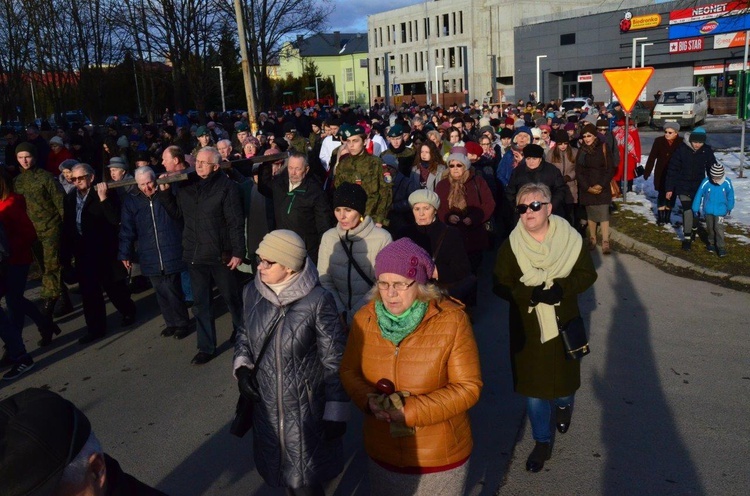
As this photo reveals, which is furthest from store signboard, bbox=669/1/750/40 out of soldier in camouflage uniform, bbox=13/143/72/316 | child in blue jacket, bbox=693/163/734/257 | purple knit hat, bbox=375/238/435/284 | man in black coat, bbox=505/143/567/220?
purple knit hat, bbox=375/238/435/284

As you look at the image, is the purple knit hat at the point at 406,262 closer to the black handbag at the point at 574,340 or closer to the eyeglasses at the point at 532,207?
the eyeglasses at the point at 532,207

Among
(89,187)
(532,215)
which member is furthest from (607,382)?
(89,187)

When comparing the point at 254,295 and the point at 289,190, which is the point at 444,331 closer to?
the point at 254,295

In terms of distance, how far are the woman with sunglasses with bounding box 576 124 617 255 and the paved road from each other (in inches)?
84.2

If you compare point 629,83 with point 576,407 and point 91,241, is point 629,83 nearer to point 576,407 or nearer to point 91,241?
point 576,407

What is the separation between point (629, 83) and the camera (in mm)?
12578

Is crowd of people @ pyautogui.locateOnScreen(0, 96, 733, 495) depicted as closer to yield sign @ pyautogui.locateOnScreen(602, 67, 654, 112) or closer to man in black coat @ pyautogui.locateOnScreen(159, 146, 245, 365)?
man in black coat @ pyautogui.locateOnScreen(159, 146, 245, 365)

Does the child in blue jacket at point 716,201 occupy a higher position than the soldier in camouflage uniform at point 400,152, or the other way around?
the soldier in camouflage uniform at point 400,152

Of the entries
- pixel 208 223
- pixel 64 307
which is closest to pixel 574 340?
pixel 208 223

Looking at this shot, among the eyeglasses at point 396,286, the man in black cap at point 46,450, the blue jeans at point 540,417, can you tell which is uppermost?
the man in black cap at point 46,450

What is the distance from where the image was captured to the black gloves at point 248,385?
3.50 m

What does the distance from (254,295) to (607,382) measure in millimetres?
3315

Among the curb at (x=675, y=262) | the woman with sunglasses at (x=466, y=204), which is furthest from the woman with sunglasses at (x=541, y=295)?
the curb at (x=675, y=262)

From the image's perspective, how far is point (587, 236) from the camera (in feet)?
36.4
